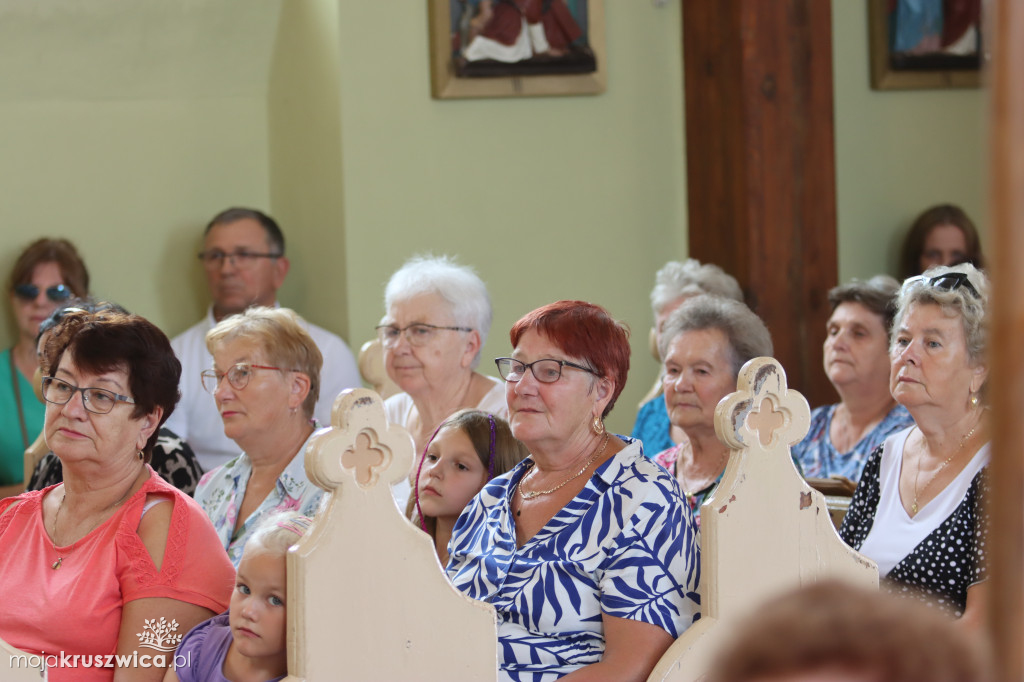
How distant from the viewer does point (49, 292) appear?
415 centimetres

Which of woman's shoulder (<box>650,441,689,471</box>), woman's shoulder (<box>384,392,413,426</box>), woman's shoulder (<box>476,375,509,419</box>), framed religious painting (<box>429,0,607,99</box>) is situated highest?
framed religious painting (<box>429,0,607,99</box>)

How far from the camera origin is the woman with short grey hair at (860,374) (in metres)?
3.39

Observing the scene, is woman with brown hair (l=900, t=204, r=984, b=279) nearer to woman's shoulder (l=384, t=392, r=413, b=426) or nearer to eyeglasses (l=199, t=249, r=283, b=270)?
woman's shoulder (l=384, t=392, r=413, b=426)

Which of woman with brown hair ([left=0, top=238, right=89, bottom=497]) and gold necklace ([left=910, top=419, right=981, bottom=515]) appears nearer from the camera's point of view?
gold necklace ([left=910, top=419, right=981, bottom=515])

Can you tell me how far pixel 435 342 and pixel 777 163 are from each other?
1.67 meters

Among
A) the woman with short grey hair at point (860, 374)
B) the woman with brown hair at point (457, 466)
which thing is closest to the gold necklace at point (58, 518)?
the woman with brown hair at point (457, 466)

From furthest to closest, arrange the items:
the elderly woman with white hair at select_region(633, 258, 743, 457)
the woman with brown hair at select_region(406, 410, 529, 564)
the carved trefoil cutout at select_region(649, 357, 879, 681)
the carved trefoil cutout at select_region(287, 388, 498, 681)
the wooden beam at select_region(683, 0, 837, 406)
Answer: the wooden beam at select_region(683, 0, 837, 406)
the elderly woman with white hair at select_region(633, 258, 743, 457)
the woman with brown hair at select_region(406, 410, 529, 564)
the carved trefoil cutout at select_region(649, 357, 879, 681)
the carved trefoil cutout at select_region(287, 388, 498, 681)

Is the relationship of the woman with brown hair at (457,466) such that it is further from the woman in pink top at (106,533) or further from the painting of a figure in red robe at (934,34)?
the painting of a figure in red robe at (934,34)

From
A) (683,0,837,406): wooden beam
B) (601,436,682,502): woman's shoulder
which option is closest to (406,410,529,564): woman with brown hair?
(601,436,682,502): woman's shoulder

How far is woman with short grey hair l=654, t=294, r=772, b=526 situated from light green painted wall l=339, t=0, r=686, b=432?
4.68 ft

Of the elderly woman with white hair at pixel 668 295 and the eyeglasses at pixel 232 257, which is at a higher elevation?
the eyeglasses at pixel 232 257

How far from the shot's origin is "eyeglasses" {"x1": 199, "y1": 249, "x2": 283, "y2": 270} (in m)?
4.25

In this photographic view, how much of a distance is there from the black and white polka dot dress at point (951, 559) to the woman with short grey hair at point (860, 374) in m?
1.04

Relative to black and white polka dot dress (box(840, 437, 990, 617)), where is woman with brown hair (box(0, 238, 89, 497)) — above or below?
above
